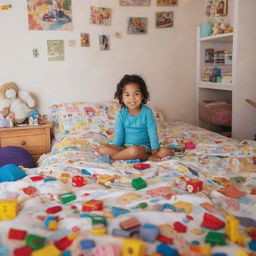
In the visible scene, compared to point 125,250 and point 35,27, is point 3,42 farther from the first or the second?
point 125,250

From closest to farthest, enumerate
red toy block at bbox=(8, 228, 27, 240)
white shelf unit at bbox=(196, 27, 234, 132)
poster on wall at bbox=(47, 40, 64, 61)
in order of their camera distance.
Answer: red toy block at bbox=(8, 228, 27, 240)
poster on wall at bbox=(47, 40, 64, 61)
white shelf unit at bbox=(196, 27, 234, 132)

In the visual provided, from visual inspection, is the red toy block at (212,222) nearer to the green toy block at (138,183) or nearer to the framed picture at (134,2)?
the green toy block at (138,183)

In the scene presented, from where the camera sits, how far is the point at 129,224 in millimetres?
875

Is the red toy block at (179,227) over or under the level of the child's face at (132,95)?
under

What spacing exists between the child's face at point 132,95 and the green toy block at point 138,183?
0.82 m

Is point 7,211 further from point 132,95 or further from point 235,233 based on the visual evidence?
point 132,95

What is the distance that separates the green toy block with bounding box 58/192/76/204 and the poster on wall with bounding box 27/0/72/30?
204 centimetres

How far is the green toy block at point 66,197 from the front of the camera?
112 centimetres

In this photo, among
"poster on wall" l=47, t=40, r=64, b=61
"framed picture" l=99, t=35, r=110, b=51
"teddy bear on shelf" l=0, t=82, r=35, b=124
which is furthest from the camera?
"framed picture" l=99, t=35, r=110, b=51

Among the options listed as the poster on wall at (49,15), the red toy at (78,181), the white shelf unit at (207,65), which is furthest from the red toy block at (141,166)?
the poster on wall at (49,15)

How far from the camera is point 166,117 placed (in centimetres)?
325

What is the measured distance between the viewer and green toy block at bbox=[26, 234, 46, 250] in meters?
0.79

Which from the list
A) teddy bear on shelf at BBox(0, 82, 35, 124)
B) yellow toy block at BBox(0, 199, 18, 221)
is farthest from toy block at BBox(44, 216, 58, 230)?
teddy bear on shelf at BBox(0, 82, 35, 124)

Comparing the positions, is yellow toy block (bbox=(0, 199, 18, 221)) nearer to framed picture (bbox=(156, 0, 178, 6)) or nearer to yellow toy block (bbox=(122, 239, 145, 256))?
yellow toy block (bbox=(122, 239, 145, 256))
